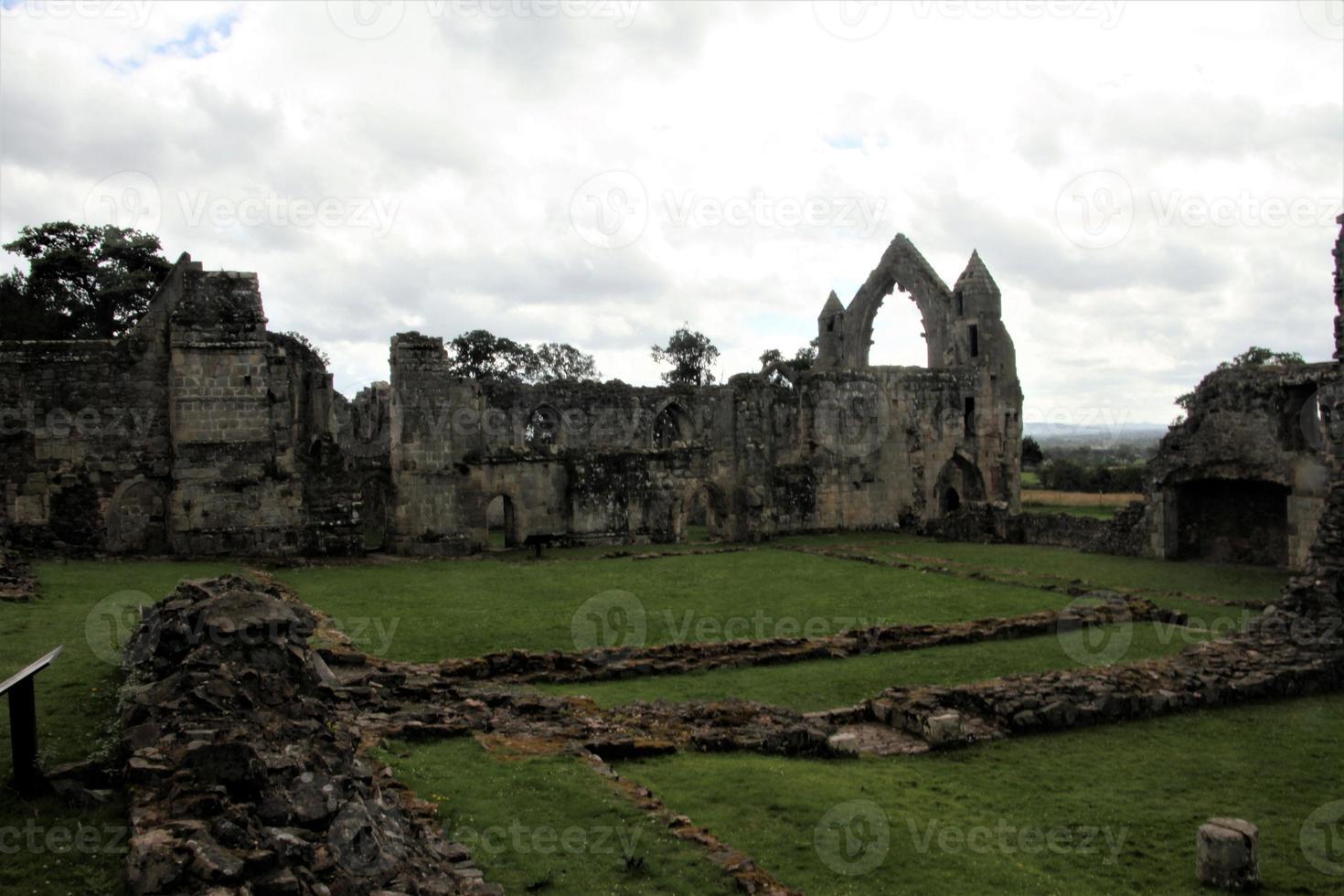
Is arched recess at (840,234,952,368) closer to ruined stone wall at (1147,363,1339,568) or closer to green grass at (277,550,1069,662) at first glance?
ruined stone wall at (1147,363,1339,568)

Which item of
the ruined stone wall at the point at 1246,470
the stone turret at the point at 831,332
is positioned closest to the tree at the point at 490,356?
the stone turret at the point at 831,332

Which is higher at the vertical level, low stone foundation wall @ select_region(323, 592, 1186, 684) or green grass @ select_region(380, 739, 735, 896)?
low stone foundation wall @ select_region(323, 592, 1186, 684)

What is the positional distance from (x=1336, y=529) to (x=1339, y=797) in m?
8.28

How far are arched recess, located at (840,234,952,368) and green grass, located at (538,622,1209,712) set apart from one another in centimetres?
2538

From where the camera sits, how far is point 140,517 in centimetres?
2806

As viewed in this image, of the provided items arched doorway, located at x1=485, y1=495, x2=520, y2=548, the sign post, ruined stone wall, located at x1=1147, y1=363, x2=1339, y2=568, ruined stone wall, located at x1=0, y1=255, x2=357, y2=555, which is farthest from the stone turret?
the sign post

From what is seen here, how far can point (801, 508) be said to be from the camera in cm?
3562

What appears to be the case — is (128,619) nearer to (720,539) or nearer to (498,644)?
(498,644)

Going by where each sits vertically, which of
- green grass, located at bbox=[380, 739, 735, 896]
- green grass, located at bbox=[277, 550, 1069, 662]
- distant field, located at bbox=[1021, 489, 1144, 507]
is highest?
distant field, located at bbox=[1021, 489, 1144, 507]

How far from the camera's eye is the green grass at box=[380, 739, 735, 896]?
707cm

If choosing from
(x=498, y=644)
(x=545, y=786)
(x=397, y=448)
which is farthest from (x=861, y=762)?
(x=397, y=448)

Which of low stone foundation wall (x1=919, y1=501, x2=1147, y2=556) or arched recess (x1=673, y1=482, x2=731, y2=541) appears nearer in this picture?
low stone foundation wall (x1=919, y1=501, x2=1147, y2=556)

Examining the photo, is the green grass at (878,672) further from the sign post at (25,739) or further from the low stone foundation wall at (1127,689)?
the sign post at (25,739)

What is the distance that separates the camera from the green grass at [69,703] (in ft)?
19.1
